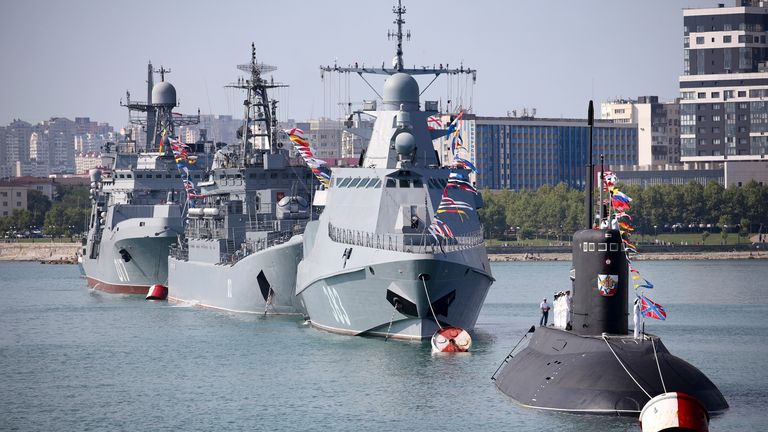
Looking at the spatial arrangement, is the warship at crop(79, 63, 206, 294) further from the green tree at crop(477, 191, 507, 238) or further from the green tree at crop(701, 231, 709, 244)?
the green tree at crop(701, 231, 709, 244)

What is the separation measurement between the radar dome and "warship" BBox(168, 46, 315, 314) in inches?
426

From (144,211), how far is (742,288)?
44468 mm

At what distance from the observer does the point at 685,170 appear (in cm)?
19500

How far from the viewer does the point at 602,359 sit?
37594 mm

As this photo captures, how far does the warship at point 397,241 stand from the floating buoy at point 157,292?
87.3 ft

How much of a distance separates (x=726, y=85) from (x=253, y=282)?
427 feet

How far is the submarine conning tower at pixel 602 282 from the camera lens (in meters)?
38.8

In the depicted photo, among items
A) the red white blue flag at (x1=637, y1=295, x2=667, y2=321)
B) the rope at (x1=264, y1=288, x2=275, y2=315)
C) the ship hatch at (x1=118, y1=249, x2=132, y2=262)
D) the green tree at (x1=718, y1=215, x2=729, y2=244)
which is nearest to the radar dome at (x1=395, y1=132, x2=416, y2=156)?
the rope at (x1=264, y1=288, x2=275, y2=315)

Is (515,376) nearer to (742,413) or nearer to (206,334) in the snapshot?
(742,413)

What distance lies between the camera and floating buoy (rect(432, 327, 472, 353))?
5366cm

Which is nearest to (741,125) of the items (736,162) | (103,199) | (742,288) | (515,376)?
(736,162)

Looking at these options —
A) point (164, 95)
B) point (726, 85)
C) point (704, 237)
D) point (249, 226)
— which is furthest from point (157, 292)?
point (726, 85)

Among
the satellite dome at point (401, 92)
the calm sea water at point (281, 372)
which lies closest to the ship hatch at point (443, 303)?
the calm sea water at point (281, 372)

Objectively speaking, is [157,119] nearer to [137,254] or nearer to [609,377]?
[137,254]
